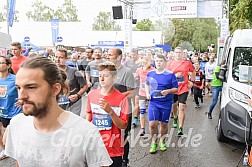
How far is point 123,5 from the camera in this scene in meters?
19.4

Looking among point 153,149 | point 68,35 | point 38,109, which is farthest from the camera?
point 68,35

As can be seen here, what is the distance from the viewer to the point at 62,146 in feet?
6.52

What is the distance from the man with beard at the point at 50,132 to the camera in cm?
191

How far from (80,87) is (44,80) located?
12.4ft

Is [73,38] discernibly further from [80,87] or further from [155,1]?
[80,87]

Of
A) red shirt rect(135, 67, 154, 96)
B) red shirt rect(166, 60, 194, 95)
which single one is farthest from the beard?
red shirt rect(166, 60, 194, 95)

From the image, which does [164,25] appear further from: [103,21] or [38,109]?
[103,21]

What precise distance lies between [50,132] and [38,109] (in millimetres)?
176

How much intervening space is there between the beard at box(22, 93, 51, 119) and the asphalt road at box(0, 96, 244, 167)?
404 cm

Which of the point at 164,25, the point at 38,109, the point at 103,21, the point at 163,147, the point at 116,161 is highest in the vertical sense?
the point at 103,21

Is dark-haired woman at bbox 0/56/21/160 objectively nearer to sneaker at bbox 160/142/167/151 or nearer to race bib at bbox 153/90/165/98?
race bib at bbox 153/90/165/98

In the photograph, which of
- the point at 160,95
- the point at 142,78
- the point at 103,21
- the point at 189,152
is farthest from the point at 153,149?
the point at 103,21

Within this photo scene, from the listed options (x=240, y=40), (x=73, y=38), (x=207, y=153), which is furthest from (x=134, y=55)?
(x=73, y=38)

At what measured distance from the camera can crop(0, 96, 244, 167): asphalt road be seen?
19.3ft
